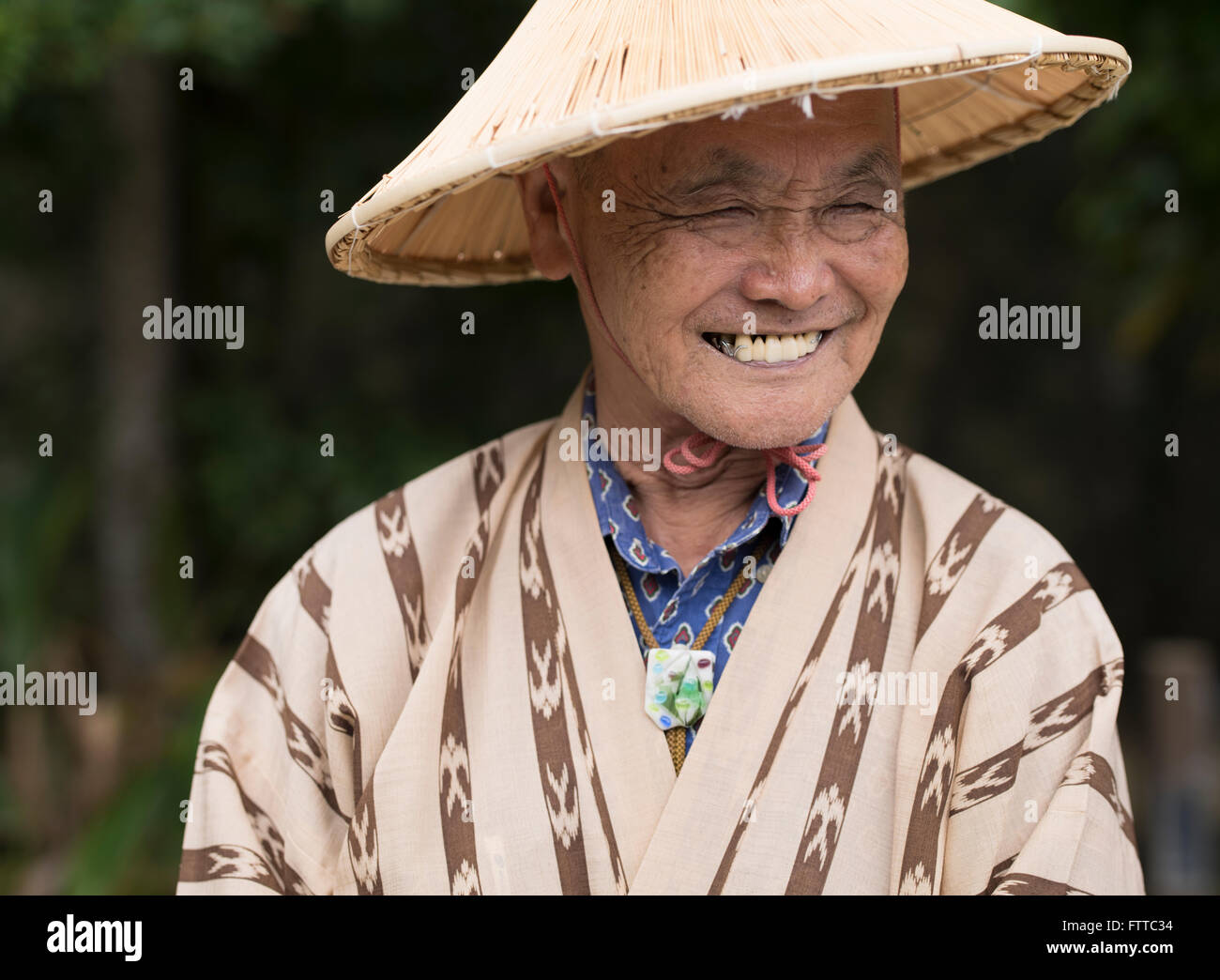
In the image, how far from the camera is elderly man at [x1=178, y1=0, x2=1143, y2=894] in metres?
1.28

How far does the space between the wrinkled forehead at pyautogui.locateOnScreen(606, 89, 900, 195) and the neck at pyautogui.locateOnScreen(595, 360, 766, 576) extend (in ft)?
1.06

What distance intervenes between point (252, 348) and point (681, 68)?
3.26 meters

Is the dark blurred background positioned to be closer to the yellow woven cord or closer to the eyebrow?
the eyebrow

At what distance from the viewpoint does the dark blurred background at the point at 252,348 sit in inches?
130

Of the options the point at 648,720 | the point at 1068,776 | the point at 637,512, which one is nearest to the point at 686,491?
the point at 637,512

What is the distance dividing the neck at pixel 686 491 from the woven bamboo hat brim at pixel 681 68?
40 cm

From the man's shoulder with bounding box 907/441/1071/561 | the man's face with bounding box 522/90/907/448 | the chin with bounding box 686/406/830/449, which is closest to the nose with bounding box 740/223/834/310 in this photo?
the man's face with bounding box 522/90/907/448

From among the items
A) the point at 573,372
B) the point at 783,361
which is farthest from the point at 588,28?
the point at 573,372

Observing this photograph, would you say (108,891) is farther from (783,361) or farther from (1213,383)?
(1213,383)

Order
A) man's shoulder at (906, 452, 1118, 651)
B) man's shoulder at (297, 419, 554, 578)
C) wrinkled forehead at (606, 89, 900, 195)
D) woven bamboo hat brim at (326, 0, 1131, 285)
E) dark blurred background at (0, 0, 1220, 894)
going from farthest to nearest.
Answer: dark blurred background at (0, 0, 1220, 894), man's shoulder at (297, 419, 554, 578), man's shoulder at (906, 452, 1118, 651), wrinkled forehead at (606, 89, 900, 195), woven bamboo hat brim at (326, 0, 1131, 285)

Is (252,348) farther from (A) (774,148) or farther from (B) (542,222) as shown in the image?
(A) (774,148)

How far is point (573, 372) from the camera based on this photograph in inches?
165

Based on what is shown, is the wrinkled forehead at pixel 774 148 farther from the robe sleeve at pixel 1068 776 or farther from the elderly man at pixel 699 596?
the robe sleeve at pixel 1068 776

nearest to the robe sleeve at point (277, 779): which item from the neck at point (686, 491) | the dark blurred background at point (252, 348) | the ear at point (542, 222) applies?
the neck at point (686, 491)
